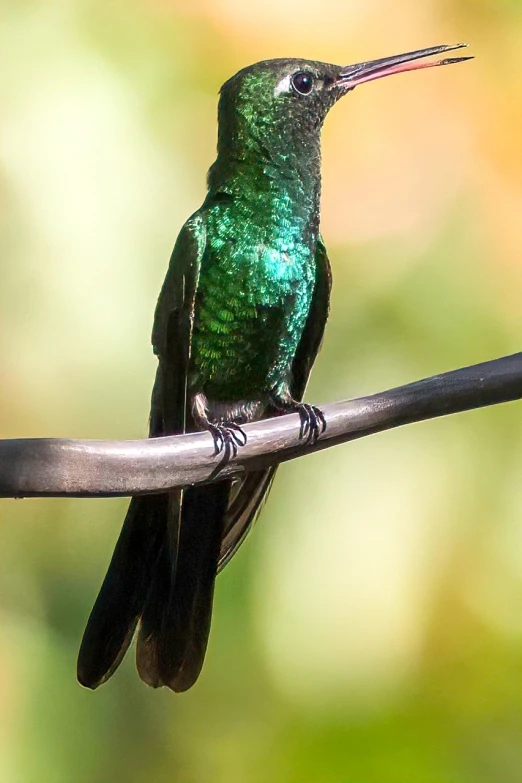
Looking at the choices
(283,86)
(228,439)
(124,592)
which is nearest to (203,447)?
(228,439)

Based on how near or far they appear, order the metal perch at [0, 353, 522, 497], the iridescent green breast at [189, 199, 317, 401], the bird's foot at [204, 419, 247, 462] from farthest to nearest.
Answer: the iridescent green breast at [189, 199, 317, 401] → the bird's foot at [204, 419, 247, 462] → the metal perch at [0, 353, 522, 497]

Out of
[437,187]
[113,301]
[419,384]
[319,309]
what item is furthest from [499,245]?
[419,384]

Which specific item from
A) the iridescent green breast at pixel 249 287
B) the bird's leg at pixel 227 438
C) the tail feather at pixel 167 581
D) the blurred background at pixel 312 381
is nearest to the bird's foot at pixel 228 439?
the bird's leg at pixel 227 438

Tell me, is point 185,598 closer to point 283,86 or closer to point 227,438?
point 227,438

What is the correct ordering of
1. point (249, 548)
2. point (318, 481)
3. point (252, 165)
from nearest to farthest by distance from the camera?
point (252, 165)
point (249, 548)
point (318, 481)

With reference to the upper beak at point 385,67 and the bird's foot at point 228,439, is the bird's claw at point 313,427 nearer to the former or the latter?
the bird's foot at point 228,439

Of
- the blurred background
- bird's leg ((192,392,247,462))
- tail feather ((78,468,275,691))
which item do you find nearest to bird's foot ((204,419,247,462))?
bird's leg ((192,392,247,462))

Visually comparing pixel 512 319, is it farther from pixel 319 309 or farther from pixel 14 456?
pixel 14 456

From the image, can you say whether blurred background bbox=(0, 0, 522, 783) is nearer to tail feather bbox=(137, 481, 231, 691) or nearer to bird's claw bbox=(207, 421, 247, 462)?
tail feather bbox=(137, 481, 231, 691)
